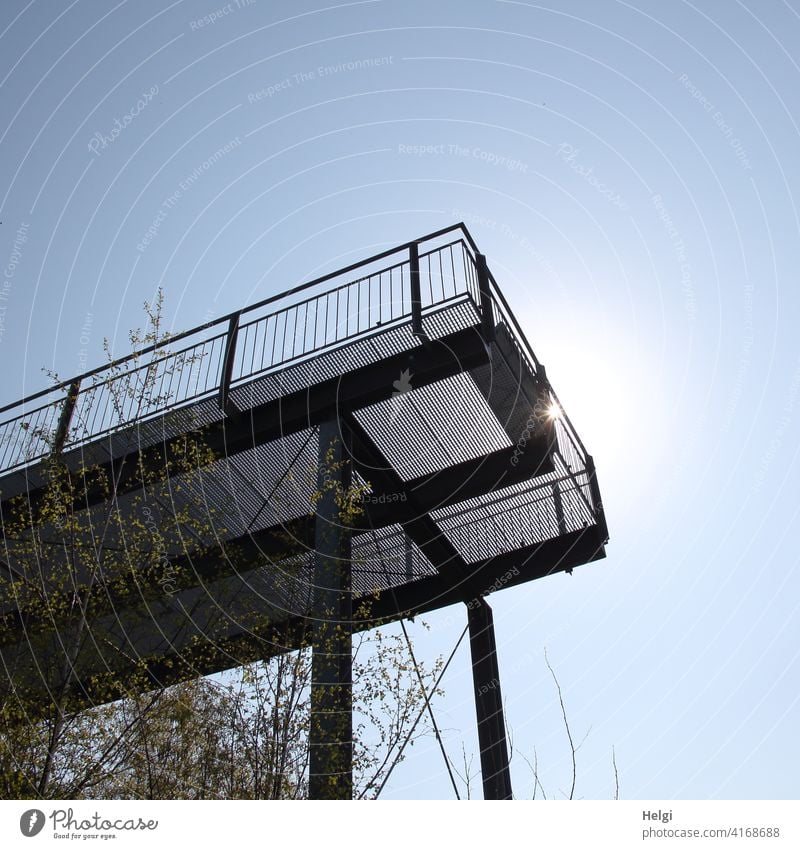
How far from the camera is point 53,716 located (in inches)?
335

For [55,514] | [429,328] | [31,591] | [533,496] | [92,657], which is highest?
[429,328]

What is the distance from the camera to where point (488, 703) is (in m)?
12.1

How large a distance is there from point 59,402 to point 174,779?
20.8 ft

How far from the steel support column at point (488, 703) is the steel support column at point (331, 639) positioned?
4076mm

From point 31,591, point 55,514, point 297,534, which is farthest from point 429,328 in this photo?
point 31,591

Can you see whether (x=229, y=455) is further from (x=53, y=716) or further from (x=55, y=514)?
(x=53, y=716)

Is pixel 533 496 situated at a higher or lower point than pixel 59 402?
lower

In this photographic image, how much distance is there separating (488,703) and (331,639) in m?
4.61
